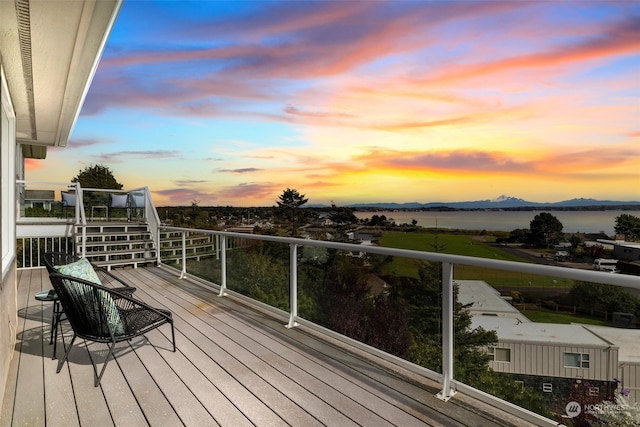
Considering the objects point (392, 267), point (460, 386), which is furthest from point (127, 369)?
point (460, 386)

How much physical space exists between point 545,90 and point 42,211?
21.6 meters

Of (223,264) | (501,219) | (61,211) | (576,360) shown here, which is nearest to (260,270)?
(223,264)

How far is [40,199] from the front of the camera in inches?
400

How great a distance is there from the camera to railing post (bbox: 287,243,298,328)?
4223 mm

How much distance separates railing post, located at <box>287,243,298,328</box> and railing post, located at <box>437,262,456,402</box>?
1.88 m

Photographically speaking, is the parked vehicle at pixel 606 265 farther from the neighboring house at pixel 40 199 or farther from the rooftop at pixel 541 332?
the neighboring house at pixel 40 199

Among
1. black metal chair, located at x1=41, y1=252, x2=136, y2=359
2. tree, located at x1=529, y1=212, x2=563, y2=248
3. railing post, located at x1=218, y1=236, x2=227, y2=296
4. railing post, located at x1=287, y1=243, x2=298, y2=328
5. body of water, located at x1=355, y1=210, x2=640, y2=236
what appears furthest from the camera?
tree, located at x1=529, y1=212, x2=563, y2=248

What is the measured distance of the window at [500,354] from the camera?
2297 mm

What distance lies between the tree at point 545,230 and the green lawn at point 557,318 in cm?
2946

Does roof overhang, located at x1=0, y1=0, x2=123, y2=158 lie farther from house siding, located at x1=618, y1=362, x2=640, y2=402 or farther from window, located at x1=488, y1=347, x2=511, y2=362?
house siding, located at x1=618, y1=362, x2=640, y2=402

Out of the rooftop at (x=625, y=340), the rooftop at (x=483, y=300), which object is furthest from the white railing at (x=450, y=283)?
the rooftop at (x=625, y=340)

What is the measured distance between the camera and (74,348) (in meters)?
3.60

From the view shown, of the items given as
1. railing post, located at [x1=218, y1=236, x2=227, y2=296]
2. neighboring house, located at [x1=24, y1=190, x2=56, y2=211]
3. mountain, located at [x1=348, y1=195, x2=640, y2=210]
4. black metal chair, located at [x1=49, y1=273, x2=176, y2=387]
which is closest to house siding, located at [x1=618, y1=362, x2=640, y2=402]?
black metal chair, located at [x1=49, y1=273, x2=176, y2=387]

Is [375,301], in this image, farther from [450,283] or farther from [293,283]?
[293,283]
